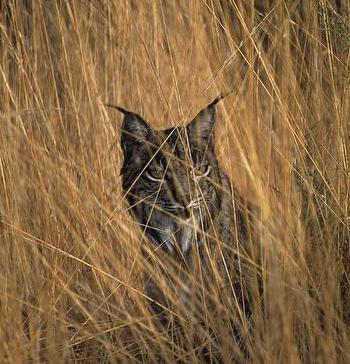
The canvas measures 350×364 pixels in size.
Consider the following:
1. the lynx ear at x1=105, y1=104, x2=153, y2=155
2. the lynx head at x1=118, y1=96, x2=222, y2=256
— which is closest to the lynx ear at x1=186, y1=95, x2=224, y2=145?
the lynx head at x1=118, y1=96, x2=222, y2=256

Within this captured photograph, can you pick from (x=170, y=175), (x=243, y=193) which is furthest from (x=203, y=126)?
(x=243, y=193)

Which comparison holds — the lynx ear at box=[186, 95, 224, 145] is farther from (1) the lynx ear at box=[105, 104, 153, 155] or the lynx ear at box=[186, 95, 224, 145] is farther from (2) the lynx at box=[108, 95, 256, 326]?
(1) the lynx ear at box=[105, 104, 153, 155]

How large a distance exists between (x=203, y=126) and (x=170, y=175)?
192 millimetres

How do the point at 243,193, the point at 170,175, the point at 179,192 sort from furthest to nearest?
the point at 243,193 < the point at 170,175 < the point at 179,192

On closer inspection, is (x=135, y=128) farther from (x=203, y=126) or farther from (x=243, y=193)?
(x=243, y=193)

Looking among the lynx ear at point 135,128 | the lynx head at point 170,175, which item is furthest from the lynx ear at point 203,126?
the lynx ear at point 135,128

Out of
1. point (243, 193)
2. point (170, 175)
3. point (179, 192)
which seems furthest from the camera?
point (243, 193)

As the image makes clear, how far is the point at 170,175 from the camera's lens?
3.00 meters

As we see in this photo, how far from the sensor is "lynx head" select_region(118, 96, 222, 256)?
292 centimetres

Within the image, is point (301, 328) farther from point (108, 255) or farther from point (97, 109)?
point (97, 109)

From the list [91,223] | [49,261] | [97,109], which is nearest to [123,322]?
[49,261]

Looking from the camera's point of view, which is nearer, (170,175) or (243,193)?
(170,175)

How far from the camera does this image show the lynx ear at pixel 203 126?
9.56 feet

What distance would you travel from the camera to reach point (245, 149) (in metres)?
2.79
